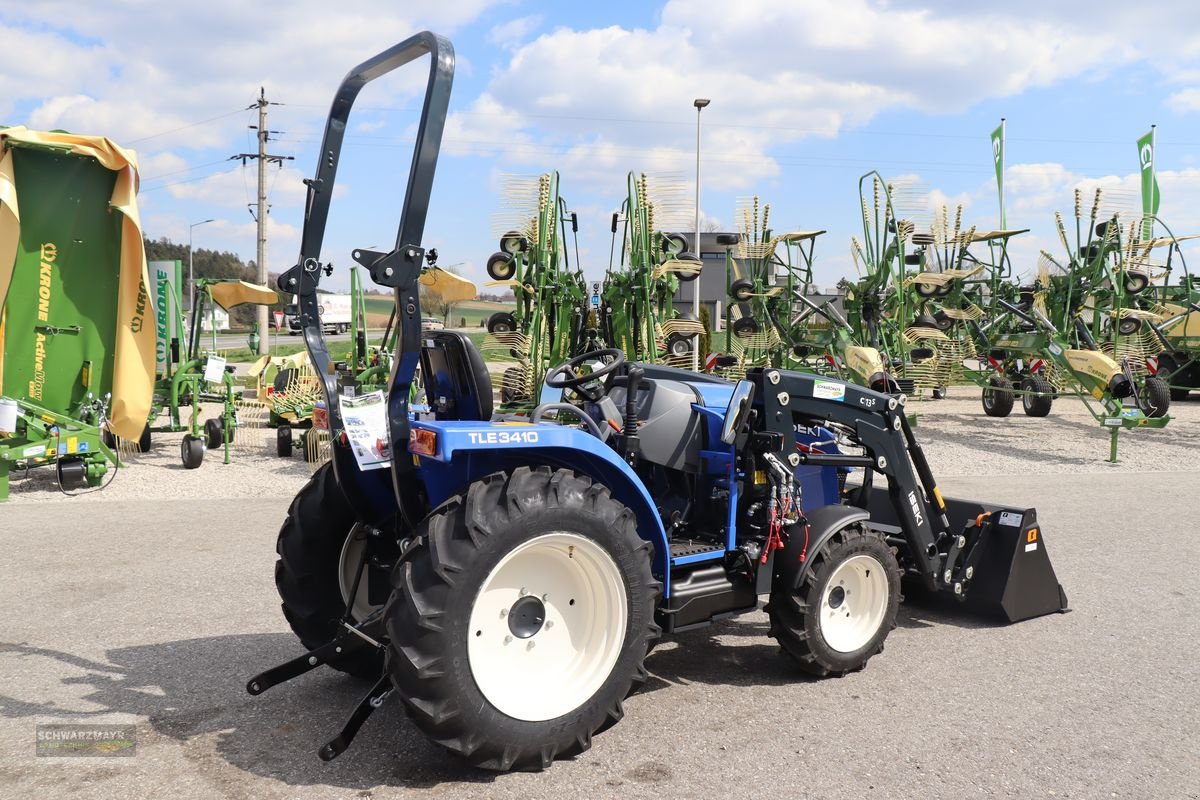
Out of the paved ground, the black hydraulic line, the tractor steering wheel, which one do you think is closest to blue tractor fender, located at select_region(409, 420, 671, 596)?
the tractor steering wheel

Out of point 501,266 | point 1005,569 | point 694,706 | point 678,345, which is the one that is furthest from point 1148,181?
point 694,706

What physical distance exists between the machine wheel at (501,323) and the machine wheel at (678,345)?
1.91 m

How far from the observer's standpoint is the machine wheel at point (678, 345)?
11492 millimetres

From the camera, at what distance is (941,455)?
1166 cm

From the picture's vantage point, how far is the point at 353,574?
4066 mm

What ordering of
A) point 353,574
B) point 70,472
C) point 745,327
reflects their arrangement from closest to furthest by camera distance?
point 353,574 → point 70,472 → point 745,327

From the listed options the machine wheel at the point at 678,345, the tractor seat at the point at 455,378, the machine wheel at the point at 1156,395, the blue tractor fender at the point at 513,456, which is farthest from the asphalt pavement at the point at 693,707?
the machine wheel at the point at 1156,395

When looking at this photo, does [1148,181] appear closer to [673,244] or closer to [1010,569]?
[673,244]

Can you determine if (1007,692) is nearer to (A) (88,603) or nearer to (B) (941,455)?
(A) (88,603)

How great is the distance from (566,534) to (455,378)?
901 millimetres

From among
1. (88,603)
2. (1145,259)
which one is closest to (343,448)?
(88,603)

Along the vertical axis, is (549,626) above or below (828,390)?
below

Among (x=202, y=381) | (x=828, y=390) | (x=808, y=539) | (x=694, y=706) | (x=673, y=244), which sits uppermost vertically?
(x=673, y=244)

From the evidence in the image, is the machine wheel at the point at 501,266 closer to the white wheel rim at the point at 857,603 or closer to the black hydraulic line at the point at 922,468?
the black hydraulic line at the point at 922,468
